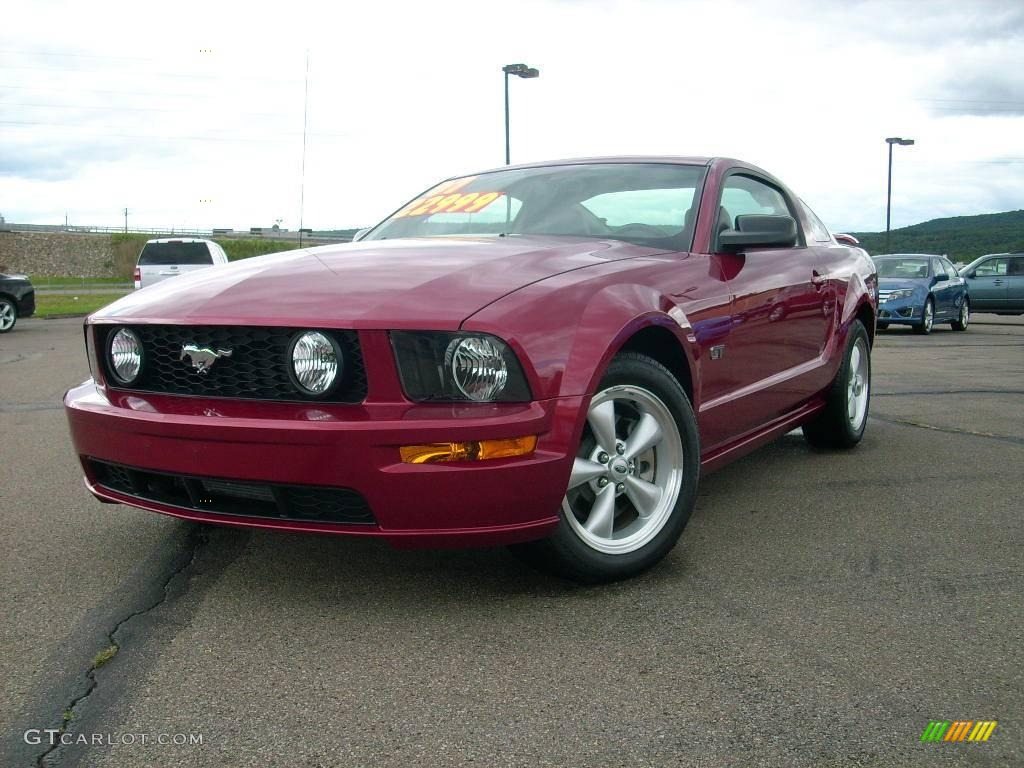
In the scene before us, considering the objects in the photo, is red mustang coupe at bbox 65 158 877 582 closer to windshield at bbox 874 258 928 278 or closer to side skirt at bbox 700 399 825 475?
side skirt at bbox 700 399 825 475

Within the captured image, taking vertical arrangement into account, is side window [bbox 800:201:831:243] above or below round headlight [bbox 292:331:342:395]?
above

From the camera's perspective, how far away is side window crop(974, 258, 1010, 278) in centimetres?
2169

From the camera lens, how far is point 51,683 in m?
2.55

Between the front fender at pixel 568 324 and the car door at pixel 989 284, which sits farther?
the car door at pixel 989 284

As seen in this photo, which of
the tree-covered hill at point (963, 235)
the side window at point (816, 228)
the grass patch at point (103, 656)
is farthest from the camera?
the tree-covered hill at point (963, 235)

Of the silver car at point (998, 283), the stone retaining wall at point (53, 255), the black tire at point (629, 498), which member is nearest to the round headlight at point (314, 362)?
the black tire at point (629, 498)

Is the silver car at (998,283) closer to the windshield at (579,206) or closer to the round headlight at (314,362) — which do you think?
the windshield at (579,206)

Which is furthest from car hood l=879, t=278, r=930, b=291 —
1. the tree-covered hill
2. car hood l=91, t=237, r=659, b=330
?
the tree-covered hill

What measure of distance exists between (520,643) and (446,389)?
2.31ft

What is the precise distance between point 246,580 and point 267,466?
0.67m

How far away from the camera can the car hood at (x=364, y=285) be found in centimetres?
292

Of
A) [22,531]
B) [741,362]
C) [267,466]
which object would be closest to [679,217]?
[741,362]

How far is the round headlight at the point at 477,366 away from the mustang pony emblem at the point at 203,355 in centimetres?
67

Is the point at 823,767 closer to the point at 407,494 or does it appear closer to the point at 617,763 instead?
the point at 617,763
